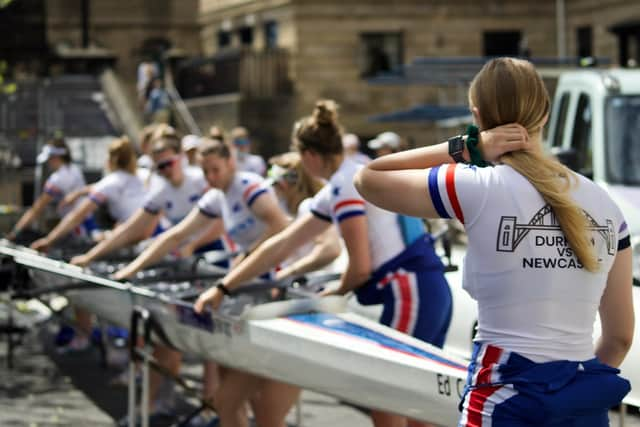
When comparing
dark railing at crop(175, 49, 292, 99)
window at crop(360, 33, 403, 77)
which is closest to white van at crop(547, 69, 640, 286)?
dark railing at crop(175, 49, 292, 99)

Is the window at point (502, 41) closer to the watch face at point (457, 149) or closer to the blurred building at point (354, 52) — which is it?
the blurred building at point (354, 52)

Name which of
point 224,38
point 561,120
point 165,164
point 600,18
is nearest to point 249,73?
point 600,18

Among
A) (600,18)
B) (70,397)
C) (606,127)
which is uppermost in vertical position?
(600,18)

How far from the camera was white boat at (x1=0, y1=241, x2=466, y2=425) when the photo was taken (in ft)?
18.1

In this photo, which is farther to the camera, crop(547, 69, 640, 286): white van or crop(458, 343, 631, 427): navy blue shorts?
crop(547, 69, 640, 286): white van

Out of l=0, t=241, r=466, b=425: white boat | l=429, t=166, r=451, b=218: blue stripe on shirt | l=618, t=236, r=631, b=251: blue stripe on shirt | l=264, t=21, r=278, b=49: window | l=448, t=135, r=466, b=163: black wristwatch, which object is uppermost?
l=264, t=21, r=278, b=49: window

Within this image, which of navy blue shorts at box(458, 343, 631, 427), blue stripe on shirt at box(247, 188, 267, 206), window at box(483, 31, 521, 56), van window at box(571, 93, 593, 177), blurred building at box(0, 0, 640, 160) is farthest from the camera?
window at box(483, 31, 521, 56)

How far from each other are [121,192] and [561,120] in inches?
145

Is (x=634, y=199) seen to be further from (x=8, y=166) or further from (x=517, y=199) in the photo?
(x=8, y=166)

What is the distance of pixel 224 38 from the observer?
44.4 metres

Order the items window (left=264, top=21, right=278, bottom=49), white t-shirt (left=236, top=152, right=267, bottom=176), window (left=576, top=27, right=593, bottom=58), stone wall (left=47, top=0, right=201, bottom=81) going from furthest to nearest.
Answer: stone wall (left=47, top=0, right=201, bottom=81), window (left=264, top=21, right=278, bottom=49), window (left=576, top=27, right=593, bottom=58), white t-shirt (left=236, top=152, right=267, bottom=176)

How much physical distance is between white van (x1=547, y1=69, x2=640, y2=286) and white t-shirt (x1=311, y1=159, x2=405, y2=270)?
3865 mm

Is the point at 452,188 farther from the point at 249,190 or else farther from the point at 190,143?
the point at 190,143

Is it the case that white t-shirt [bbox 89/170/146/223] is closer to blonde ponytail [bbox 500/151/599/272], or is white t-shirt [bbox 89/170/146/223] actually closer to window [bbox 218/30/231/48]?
blonde ponytail [bbox 500/151/599/272]
